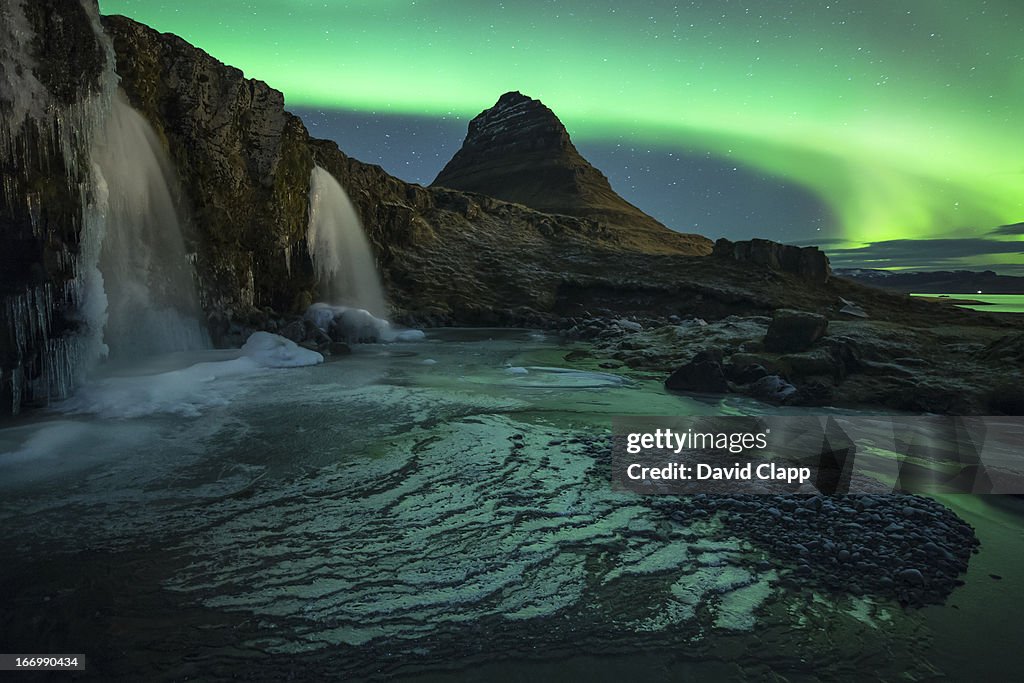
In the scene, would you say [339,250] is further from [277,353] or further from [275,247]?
[277,353]

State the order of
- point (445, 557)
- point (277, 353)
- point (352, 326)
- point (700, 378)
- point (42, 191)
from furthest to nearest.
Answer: point (352, 326)
point (277, 353)
point (700, 378)
point (42, 191)
point (445, 557)

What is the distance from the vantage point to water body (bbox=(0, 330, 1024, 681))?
3.80 metres

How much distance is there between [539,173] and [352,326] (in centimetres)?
8952

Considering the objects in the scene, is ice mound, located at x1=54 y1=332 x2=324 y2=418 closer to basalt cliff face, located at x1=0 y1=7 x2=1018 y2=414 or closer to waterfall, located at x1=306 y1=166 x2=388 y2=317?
basalt cliff face, located at x1=0 y1=7 x2=1018 y2=414

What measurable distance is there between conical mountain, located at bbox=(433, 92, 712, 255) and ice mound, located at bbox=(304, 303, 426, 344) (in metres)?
53.5

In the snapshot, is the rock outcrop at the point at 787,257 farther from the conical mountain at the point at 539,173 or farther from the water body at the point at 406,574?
the water body at the point at 406,574

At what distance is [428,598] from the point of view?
4477 millimetres

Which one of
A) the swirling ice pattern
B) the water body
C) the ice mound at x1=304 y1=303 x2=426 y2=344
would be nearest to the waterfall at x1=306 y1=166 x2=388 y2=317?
the ice mound at x1=304 y1=303 x2=426 y2=344

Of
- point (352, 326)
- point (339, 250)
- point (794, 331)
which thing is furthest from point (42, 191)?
point (339, 250)

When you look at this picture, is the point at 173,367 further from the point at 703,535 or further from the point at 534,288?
the point at 534,288

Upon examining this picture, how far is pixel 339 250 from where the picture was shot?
3225cm

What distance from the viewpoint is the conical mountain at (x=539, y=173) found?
293ft

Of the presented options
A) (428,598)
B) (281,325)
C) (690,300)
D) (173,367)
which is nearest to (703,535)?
(428,598)

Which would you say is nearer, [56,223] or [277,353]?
[56,223]
